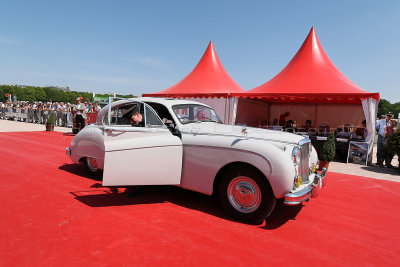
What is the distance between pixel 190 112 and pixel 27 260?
116 inches

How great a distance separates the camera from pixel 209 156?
11.5ft

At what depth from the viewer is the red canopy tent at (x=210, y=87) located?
11008 millimetres

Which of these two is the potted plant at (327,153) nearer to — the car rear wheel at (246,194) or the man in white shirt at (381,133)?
the man in white shirt at (381,133)

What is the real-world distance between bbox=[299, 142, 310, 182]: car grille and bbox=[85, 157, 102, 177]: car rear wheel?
388cm

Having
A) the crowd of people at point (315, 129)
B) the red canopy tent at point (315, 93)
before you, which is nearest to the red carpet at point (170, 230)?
the crowd of people at point (315, 129)

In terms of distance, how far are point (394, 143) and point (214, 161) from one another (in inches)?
274

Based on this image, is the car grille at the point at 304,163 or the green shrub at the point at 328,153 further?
the green shrub at the point at 328,153

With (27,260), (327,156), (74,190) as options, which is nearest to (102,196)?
(74,190)

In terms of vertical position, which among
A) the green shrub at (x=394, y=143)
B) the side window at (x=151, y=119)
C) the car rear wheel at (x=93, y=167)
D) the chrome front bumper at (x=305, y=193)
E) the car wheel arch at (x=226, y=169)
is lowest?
the car rear wheel at (x=93, y=167)

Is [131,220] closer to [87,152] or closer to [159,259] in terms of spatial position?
[159,259]

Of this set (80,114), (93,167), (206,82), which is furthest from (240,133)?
(80,114)

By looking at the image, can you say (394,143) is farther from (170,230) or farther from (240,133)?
(170,230)

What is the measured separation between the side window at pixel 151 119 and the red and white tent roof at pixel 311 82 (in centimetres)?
729

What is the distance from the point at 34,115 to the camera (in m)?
19.1
